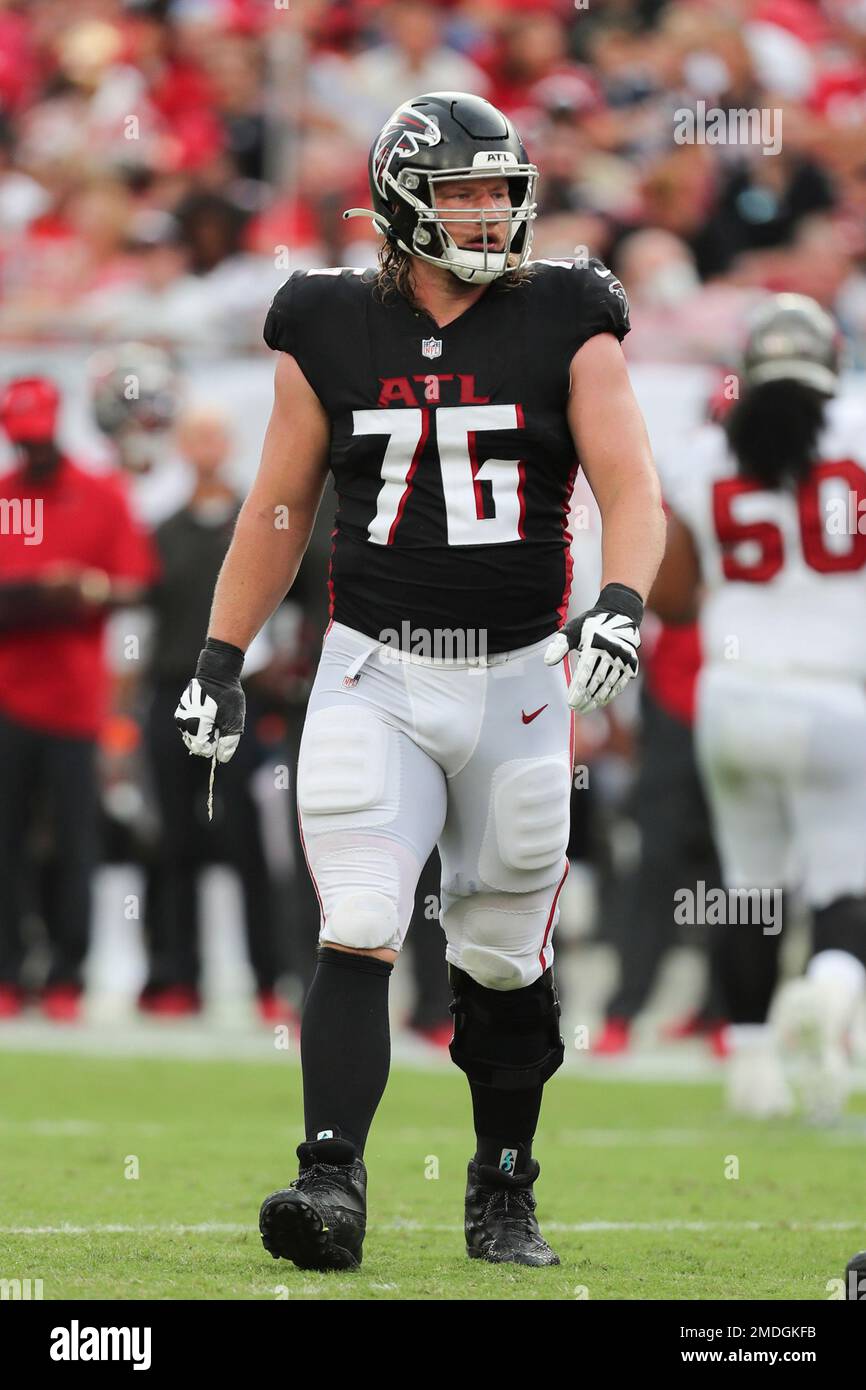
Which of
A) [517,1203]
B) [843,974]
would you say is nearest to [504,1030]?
[517,1203]

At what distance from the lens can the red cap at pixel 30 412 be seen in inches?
377

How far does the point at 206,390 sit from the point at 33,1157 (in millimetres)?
5228

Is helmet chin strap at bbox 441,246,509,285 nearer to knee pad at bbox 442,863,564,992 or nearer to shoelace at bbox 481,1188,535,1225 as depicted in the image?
knee pad at bbox 442,863,564,992

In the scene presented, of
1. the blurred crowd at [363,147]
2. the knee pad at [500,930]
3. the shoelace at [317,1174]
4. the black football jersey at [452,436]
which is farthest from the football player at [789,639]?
the blurred crowd at [363,147]

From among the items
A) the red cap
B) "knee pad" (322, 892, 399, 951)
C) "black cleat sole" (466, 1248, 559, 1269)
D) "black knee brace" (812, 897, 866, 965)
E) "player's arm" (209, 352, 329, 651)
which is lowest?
"black cleat sole" (466, 1248, 559, 1269)

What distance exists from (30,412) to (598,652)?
5.75 meters

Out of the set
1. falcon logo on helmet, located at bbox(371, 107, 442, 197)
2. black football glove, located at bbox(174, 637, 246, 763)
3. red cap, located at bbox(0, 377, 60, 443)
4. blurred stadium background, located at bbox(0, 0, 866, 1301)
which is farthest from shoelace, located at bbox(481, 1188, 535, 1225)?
red cap, located at bbox(0, 377, 60, 443)

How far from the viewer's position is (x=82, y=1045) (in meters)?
8.88

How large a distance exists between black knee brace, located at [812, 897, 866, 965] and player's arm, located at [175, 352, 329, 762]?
8.94 ft

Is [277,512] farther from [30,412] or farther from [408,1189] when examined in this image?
[30,412]

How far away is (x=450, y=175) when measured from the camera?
452 cm

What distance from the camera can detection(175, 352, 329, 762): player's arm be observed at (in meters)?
4.61
